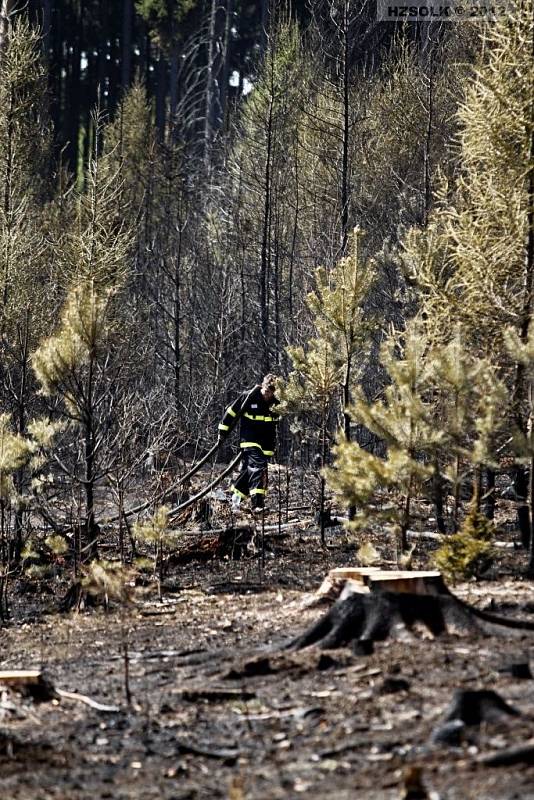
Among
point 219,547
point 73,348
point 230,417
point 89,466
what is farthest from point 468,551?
point 230,417

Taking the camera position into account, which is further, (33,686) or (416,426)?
(416,426)

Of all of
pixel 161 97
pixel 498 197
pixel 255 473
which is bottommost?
pixel 255 473

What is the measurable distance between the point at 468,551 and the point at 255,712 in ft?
10.2

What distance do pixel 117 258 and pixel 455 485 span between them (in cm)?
907

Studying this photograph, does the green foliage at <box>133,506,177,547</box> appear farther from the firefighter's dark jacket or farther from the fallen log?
the firefighter's dark jacket

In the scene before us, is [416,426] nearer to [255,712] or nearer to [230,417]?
[255,712]

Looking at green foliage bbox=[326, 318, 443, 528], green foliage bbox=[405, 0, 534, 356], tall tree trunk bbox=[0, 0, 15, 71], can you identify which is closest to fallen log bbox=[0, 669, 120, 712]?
green foliage bbox=[326, 318, 443, 528]

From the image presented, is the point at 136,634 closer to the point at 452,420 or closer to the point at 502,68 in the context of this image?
the point at 452,420

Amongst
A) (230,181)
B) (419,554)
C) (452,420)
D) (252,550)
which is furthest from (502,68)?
(230,181)

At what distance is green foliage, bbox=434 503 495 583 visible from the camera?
9.34 metres

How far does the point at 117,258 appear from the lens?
18.1 metres

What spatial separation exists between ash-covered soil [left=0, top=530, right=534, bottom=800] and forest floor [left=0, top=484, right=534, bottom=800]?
0.04 feet

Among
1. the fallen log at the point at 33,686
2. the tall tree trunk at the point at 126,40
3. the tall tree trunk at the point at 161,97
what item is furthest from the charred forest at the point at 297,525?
the tall tree trunk at the point at 126,40

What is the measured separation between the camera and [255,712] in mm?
6730
